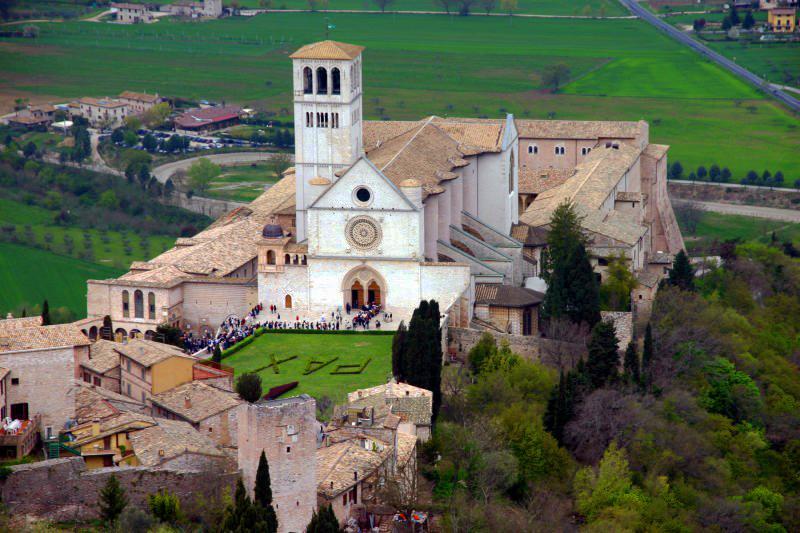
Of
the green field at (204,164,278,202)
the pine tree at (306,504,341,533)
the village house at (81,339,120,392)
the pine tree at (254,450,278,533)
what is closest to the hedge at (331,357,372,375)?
the village house at (81,339,120,392)

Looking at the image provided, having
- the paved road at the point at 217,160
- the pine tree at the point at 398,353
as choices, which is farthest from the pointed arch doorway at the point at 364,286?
the paved road at the point at 217,160

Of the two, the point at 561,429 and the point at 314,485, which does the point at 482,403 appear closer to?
the point at 561,429

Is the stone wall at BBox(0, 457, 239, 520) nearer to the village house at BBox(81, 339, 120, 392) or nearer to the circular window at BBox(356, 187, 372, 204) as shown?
the village house at BBox(81, 339, 120, 392)

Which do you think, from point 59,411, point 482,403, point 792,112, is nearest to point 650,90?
point 792,112

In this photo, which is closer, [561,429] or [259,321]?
[561,429]

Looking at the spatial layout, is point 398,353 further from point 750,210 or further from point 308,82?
point 750,210

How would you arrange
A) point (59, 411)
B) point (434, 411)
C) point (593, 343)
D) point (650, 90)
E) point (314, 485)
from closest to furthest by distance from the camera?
point (314, 485), point (59, 411), point (434, 411), point (593, 343), point (650, 90)
